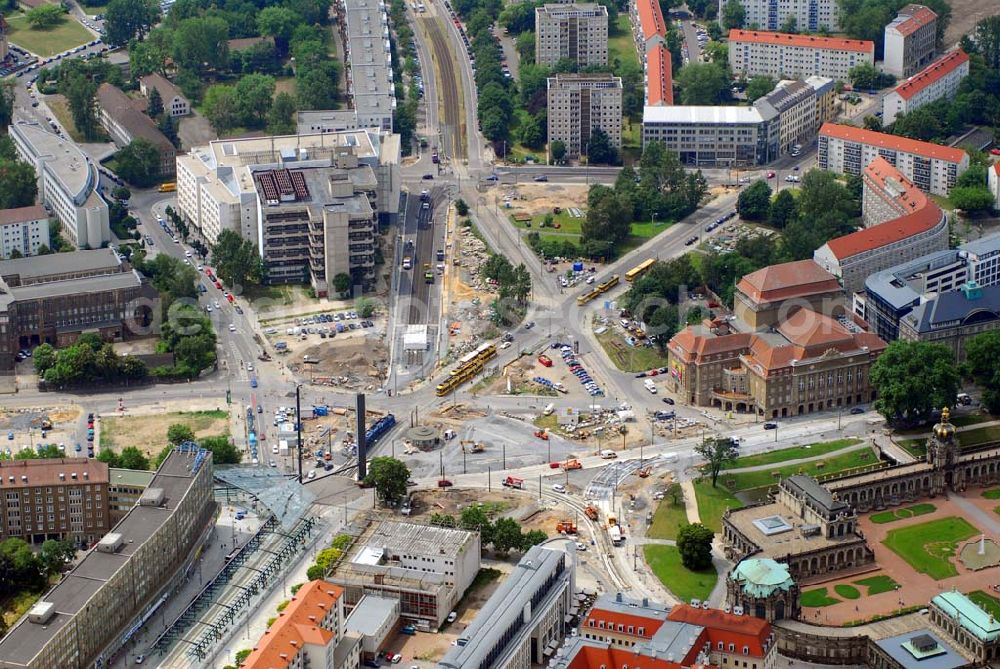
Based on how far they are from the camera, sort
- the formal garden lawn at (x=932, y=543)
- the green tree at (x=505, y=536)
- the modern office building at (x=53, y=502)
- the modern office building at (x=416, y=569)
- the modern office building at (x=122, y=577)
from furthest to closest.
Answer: the modern office building at (x=53, y=502), the green tree at (x=505, y=536), the formal garden lawn at (x=932, y=543), the modern office building at (x=416, y=569), the modern office building at (x=122, y=577)

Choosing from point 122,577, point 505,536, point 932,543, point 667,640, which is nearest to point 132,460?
point 122,577

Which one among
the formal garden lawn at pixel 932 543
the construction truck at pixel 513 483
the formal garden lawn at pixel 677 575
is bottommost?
the formal garden lawn at pixel 932 543

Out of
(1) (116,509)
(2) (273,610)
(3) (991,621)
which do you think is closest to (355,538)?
(2) (273,610)

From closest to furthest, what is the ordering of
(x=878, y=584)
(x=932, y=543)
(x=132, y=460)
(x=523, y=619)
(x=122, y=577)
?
(x=523, y=619) → (x=122, y=577) → (x=878, y=584) → (x=932, y=543) → (x=132, y=460)

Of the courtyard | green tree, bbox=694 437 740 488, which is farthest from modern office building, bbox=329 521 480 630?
the courtyard

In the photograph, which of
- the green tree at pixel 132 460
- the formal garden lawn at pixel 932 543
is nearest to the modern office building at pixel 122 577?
the green tree at pixel 132 460

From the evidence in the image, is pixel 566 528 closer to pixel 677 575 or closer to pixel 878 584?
pixel 677 575

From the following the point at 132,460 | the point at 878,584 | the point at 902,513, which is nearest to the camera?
the point at 878,584

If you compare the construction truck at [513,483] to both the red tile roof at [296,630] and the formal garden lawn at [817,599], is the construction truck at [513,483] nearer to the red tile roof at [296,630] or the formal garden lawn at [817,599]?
the formal garden lawn at [817,599]
